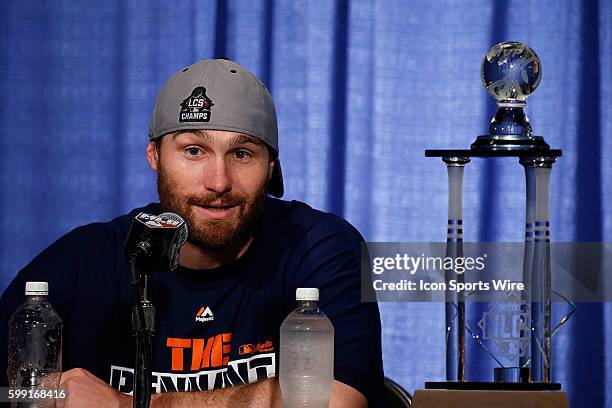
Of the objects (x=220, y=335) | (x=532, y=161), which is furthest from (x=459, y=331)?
(x=220, y=335)

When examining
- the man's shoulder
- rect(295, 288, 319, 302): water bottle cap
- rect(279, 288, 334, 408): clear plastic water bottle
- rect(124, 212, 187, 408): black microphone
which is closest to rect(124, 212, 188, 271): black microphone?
rect(124, 212, 187, 408): black microphone

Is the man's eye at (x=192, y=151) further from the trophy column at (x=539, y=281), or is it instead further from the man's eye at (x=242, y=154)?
the trophy column at (x=539, y=281)

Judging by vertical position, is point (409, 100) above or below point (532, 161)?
above

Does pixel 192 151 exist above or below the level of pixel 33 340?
above

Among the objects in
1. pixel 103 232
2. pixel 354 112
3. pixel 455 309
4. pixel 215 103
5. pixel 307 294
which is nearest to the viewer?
pixel 307 294

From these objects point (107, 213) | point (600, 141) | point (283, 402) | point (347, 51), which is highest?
point (347, 51)

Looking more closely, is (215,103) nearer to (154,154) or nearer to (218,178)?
(218,178)

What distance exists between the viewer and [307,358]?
221 centimetres

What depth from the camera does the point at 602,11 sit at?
10.8 feet

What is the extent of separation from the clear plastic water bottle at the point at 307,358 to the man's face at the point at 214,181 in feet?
0.89

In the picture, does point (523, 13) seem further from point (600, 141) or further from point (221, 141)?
point (221, 141)

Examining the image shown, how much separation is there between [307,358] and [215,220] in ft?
1.29

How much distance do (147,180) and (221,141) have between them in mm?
1171

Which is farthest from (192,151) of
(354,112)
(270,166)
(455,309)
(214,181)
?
(354,112)
